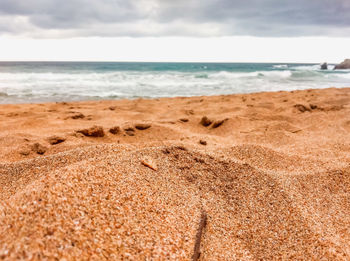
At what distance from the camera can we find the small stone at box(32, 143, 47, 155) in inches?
103

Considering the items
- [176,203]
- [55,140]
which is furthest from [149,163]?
[55,140]

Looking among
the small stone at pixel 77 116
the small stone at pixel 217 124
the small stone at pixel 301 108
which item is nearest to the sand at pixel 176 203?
the small stone at pixel 217 124

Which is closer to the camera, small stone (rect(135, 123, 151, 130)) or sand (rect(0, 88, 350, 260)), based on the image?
sand (rect(0, 88, 350, 260))

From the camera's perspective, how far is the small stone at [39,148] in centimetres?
263

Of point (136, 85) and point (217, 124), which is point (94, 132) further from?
point (136, 85)

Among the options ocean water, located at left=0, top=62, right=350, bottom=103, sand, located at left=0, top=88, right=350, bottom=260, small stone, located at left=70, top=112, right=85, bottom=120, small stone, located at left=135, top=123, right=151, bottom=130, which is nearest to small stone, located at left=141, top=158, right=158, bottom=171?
sand, located at left=0, top=88, right=350, bottom=260

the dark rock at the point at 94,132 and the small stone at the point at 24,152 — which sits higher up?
the dark rock at the point at 94,132

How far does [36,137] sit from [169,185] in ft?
7.22

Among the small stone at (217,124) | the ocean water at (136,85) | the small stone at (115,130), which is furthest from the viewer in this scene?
the ocean water at (136,85)

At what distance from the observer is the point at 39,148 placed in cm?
265

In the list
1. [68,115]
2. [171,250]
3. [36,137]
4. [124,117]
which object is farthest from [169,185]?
[68,115]

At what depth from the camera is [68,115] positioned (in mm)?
4633

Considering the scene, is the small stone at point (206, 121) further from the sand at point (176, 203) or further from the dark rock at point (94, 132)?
the dark rock at point (94, 132)

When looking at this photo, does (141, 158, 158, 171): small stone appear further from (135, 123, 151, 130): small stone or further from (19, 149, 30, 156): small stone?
(135, 123, 151, 130): small stone
